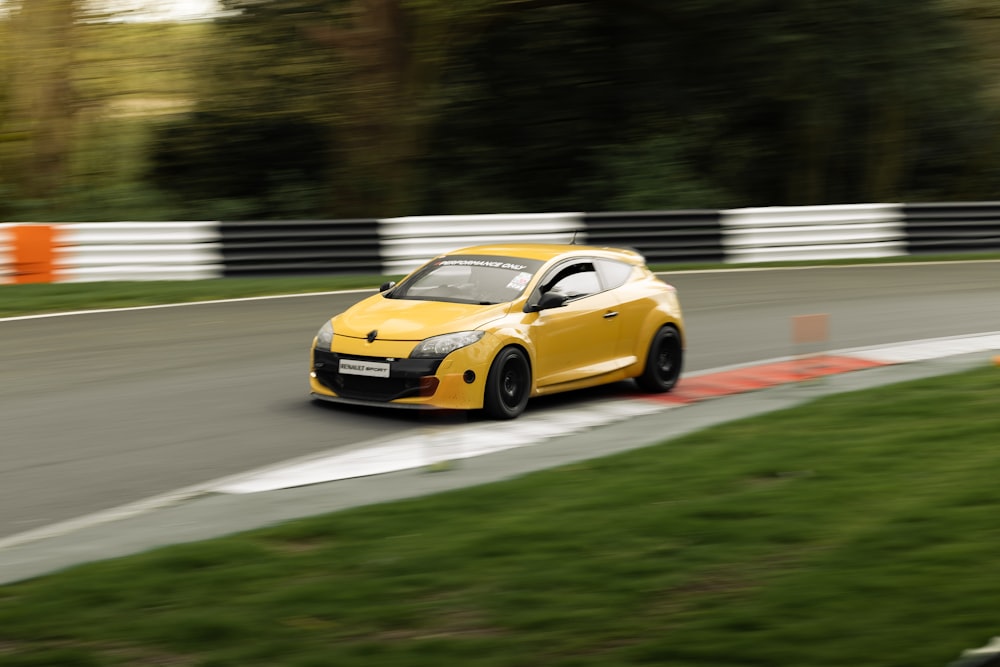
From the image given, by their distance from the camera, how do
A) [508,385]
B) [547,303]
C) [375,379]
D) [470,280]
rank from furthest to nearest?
[470,280] < [547,303] < [508,385] < [375,379]

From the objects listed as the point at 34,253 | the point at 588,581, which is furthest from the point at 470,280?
the point at 34,253

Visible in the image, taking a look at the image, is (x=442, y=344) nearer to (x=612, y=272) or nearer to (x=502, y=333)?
(x=502, y=333)

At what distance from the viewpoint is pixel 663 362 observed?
12.4m

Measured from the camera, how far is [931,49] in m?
26.5

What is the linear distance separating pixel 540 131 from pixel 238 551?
21612 millimetres

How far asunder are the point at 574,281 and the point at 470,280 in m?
0.93

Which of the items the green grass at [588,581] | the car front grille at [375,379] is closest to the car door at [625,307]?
the car front grille at [375,379]

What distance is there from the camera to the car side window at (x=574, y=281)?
1150 centimetres

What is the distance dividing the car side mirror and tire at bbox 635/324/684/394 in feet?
4.67

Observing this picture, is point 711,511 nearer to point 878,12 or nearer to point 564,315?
point 564,315

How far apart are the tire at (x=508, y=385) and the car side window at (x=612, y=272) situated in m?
1.45

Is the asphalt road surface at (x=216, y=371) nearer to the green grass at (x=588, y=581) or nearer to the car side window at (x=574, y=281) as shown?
the car side window at (x=574, y=281)

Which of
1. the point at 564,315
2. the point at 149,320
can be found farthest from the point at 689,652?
the point at 149,320

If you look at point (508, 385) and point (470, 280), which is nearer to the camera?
point (508, 385)
